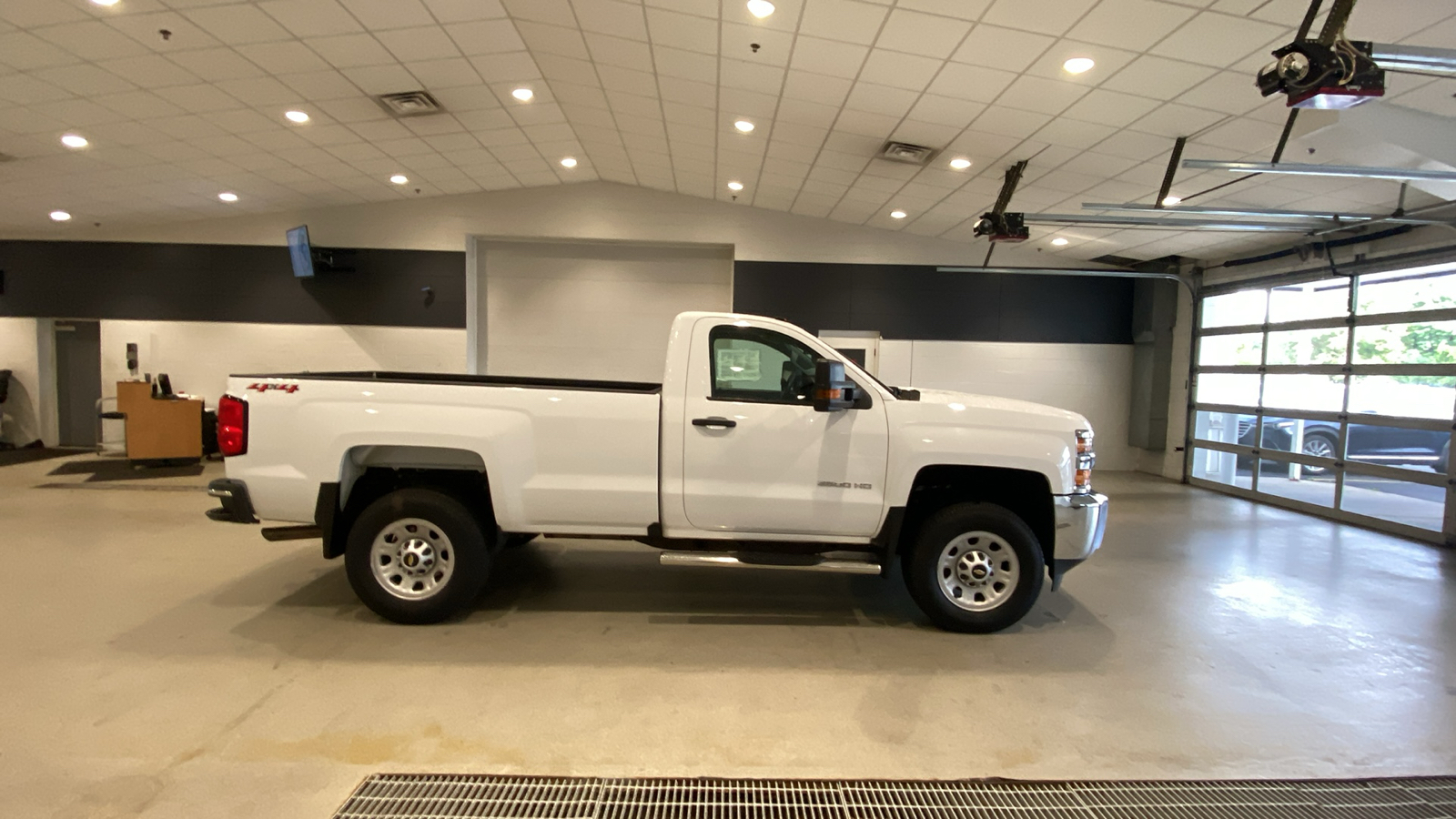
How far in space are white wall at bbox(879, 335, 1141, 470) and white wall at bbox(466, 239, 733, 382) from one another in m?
3.37

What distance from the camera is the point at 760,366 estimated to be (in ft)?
12.0

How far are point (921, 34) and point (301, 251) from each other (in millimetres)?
9903

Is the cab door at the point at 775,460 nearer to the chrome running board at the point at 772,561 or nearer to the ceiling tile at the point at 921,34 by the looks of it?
the chrome running board at the point at 772,561

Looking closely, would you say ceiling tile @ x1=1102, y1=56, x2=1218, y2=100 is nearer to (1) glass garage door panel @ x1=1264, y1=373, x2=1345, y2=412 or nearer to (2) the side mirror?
(2) the side mirror

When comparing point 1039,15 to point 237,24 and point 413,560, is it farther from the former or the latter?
point 237,24

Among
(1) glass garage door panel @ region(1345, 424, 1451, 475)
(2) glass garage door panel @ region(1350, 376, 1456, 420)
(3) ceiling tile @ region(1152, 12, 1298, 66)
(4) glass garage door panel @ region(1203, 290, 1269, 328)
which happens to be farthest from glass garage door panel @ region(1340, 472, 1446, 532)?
(3) ceiling tile @ region(1152, 12, 1298, 66)

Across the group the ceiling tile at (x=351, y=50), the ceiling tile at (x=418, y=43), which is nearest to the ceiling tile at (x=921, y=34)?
the ceiling tile at (x=418, y=43)

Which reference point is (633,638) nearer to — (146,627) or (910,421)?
(910,421)

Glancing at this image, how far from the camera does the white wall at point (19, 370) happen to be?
10.7 metres

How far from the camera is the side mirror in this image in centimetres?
346

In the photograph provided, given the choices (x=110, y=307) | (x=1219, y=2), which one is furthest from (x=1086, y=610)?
(x=110, y=307)

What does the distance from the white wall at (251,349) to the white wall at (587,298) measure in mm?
908

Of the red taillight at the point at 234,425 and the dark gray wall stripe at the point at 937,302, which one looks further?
the dark gray wall stripe at the point at 937,302

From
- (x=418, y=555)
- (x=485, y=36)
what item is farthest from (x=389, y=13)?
(x=418, y=555)
